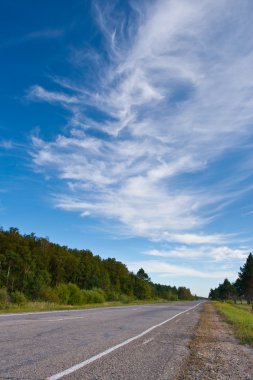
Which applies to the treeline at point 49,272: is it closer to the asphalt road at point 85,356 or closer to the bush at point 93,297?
the bush at point 93,297

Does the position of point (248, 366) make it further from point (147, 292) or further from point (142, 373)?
point (147, 292)

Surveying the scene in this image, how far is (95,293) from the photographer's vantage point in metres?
60.2

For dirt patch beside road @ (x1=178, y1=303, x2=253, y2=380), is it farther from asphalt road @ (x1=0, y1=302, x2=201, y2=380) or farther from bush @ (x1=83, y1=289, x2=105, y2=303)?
bush @ (x1=83, y1=289, x2=105, y2=303)

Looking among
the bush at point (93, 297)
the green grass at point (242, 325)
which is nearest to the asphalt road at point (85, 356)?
the green grass at point (242, 325)

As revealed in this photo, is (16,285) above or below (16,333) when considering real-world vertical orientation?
above

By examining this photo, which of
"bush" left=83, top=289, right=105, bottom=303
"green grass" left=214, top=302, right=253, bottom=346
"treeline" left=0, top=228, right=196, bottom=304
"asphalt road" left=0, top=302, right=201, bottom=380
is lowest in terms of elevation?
"asphalt road" left=0, top=302, right=201, bottom=380

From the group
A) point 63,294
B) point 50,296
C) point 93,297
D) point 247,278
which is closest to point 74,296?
point 63,294

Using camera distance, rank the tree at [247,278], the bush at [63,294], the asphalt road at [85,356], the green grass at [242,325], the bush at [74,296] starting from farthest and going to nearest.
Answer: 1. the tree at [247,278]
2. the bush at [74,296]
3. the bush at [63,294]
4. the green grass at [242,325]
5. the asphalt road at [85,356]

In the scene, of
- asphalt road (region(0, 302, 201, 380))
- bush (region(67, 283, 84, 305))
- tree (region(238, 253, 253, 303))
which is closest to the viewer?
asphalt road (region(0, 302, 201, 380))

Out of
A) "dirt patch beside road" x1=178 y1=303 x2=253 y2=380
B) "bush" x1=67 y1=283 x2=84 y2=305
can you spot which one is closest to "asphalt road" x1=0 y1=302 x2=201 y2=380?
"dirt patch beside road" x1=178 y1=303 x2=253 y2=380

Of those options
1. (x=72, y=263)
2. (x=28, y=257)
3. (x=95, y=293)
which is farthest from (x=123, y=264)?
(x=95, y=293)

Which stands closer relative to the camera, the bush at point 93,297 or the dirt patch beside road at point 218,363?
the dirt patch beside road at point 218,363

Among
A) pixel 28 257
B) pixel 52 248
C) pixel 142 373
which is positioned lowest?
pixel 142 373

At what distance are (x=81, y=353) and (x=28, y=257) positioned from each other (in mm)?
79190
